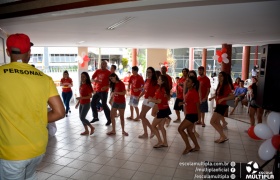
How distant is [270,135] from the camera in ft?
10.2

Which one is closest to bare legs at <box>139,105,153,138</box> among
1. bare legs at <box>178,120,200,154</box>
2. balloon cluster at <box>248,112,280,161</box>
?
bare legs at <box>178,120,200,154</box>

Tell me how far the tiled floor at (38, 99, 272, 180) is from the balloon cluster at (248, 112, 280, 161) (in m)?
0.82

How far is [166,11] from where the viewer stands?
11.1 feet

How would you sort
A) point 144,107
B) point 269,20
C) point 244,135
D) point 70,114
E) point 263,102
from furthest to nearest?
point 70,114
point 244,135
point 144,107
point 269,20
point 263,102

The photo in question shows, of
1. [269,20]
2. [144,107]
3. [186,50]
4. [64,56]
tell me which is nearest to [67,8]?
[144,107]

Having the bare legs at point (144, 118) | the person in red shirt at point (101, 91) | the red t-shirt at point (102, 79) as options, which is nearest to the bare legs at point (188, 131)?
the bare legs at point (144, 118)

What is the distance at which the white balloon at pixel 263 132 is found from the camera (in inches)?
122

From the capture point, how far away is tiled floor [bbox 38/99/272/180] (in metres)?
3.43

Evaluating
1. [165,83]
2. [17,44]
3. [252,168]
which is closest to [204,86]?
[165,83]

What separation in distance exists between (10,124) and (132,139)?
371 centimetres

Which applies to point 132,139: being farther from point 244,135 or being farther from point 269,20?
point 269,20

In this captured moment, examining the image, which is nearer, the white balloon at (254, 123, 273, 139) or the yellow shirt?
the yellow shirt

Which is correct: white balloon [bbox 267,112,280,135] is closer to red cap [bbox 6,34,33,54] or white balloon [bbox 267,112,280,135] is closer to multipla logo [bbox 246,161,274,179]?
multipla logo [bbox 246,161,274,179]

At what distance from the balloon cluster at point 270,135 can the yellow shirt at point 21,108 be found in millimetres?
2866
